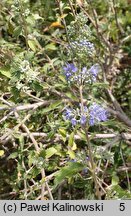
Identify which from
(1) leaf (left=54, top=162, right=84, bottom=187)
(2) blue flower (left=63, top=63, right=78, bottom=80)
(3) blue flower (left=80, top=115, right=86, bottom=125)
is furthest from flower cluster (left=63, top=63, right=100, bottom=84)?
(1) leaf (left=54, top=162, right=84, bottom=187)

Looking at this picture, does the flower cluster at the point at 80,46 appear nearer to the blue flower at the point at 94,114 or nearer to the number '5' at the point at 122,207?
the blue flower at the point at 94,114

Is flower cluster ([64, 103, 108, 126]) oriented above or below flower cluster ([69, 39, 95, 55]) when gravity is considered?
below

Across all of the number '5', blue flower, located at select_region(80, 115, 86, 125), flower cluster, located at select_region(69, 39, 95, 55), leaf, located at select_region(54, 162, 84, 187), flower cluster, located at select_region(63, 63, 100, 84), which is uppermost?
flower cluster, located at select_region(69, 39, 95, 55)

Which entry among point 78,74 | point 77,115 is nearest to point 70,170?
point 77,115

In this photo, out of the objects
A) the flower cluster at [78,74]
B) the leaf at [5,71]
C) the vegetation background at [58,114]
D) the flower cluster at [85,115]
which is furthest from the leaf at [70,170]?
the leaf at [5,71]

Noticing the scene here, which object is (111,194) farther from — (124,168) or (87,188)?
(124,168)

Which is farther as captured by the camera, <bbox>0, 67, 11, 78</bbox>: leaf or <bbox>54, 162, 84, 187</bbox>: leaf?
<bbox>0, 67, 11, 78</bbox>: leaf

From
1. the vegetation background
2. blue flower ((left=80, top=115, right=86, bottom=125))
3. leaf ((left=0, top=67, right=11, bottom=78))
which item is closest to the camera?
blue flower ((left=80, top=115, right=86, bottom=125))

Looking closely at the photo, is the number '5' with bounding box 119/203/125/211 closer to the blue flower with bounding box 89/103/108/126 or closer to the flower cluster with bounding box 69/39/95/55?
the blue flower with bounding box 89/103/108/126

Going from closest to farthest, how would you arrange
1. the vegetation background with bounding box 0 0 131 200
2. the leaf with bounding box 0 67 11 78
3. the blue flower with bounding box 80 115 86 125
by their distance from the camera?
1. the blue flower with bounding box 80 115 86 125
2. the vegetation background with bounding box 0 0 131 200
3. the leaf with bounding box 0 67 11 78

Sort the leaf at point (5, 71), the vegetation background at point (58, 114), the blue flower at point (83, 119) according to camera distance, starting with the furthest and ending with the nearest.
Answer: the leaf at point (5, 71) < the vegetation background at point (58, 114) < the blue flower at point (83, 119)
